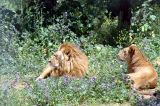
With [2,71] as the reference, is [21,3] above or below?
above

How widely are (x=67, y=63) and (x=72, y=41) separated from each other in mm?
2610

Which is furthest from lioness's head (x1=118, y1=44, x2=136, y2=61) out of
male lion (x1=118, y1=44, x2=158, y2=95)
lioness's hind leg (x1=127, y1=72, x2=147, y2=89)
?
lioness's hind leg (x1=127, y1=72, x2=147, y2=89)

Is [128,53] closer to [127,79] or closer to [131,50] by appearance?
[131,50]

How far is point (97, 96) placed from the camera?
9102mm

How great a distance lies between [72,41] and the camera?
A: 1339 centimetres

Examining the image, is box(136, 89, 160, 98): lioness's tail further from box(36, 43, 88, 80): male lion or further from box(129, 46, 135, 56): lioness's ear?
box(36, 43, 88, 80): male lion

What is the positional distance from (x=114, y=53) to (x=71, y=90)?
3.58 metres

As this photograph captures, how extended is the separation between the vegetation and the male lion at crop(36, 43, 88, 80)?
24 cm

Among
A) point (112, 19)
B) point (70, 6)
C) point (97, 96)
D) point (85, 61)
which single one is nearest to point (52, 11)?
point (70, 6)

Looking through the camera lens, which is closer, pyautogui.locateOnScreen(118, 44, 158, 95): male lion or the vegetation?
the vegetation

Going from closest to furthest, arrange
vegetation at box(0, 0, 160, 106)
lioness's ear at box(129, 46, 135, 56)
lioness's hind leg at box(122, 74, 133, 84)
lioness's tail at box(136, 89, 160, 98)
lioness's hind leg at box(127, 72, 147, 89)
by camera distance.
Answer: vegetation at box(0, 0, 160, 106) → lioness's tail at box(136, 89, 160, 98) → lioness's hind leg at box(122, 74, 133, 84) → lioness's hind leg at box(127, 72, 147, 89) → lioness's ear at box(129, 46, 135, 56)

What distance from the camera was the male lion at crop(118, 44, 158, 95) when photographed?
993 cm

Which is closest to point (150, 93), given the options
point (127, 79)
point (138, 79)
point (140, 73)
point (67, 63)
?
point (127, 79)

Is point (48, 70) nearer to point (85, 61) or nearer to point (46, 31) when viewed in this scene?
point (85, 61)
